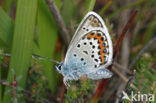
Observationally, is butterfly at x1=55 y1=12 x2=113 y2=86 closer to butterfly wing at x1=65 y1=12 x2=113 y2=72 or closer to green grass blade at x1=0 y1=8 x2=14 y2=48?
butterfly wing at x1=65 y1=12 x2=113 y2=72

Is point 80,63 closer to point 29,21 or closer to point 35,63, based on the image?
point 35,63

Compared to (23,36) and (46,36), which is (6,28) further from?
(46,36)

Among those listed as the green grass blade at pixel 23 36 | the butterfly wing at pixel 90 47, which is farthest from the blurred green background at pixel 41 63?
the butterfly wing at pixel 90 47

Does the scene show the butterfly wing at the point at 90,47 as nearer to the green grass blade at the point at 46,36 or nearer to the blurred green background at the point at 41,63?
the blurred green background at the point at 41,63

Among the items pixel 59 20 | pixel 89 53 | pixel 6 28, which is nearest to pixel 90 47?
pixel 89 53

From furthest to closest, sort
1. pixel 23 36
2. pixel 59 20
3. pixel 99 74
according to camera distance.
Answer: pixel 59 20 < pixel 23 36 < pixel 99 74

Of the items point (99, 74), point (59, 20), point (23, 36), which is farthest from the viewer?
point (59, 20)
